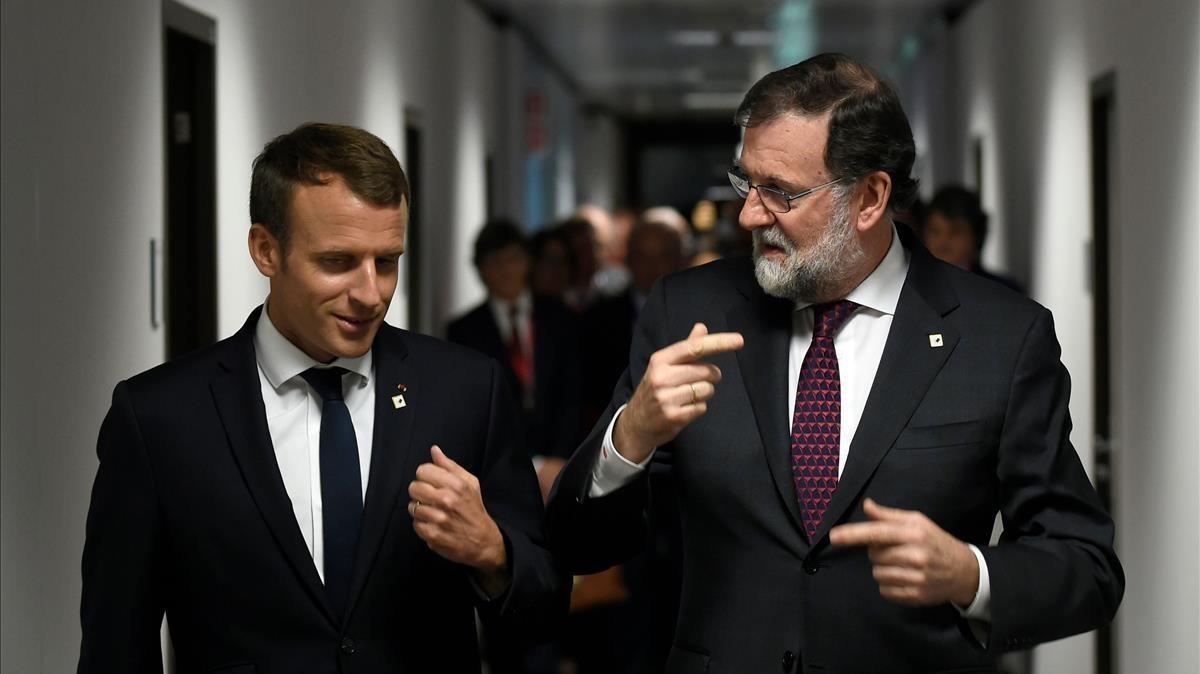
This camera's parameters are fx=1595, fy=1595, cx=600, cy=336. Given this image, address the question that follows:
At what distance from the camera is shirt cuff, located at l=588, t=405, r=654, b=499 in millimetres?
2482

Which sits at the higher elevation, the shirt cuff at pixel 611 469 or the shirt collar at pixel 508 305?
the shirt collar at pixel 508 305

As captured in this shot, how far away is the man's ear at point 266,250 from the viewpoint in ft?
8.15

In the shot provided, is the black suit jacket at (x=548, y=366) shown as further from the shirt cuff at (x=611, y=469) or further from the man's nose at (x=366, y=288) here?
the man's nose at (x=366, y=288)

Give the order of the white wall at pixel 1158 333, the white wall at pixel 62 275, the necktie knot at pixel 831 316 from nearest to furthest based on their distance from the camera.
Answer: the necktie knot at pixel 831 316, the white wall at pixel 62 275, the white wall at pixel 1158 333

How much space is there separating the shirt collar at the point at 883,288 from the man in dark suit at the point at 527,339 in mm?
3972

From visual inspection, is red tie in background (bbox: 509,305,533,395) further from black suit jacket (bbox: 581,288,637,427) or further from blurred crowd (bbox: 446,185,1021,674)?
black suit jacket (bbox: 581,288,637,427)

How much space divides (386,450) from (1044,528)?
3.32ft

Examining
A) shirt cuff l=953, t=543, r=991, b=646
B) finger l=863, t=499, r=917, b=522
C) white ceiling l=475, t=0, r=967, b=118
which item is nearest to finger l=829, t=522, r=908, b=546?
finger l=863, t=499, r=917, b=522

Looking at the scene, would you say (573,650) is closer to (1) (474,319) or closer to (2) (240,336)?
(1) (474,319)

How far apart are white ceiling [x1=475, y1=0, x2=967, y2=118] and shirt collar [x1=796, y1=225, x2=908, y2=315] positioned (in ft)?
28.6

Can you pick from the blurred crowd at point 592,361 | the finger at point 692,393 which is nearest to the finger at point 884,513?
the finger at point 692,393

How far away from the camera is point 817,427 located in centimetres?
254

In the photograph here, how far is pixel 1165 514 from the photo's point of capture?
4.83 metres

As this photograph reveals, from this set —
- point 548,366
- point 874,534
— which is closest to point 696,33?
point 548,366
